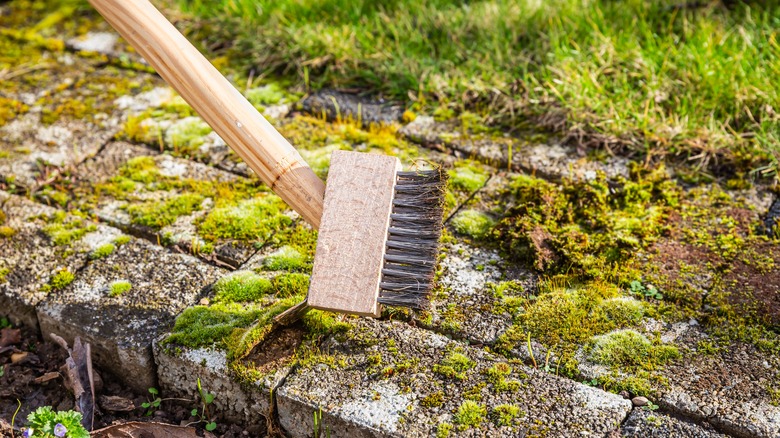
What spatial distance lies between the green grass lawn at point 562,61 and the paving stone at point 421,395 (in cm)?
145

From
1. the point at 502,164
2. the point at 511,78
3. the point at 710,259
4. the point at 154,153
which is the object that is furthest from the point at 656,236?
the point at 154,153

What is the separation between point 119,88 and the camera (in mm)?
4027

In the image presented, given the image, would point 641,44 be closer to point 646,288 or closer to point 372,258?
point 646,288

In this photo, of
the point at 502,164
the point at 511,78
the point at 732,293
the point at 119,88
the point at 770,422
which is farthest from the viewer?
the point at 119,88

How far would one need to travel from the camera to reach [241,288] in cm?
270

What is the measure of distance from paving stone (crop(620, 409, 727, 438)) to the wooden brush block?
2.70ft

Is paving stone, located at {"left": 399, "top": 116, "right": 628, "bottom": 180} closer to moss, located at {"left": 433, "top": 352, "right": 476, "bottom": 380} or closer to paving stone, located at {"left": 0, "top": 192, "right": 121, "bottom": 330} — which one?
moss, located at {"left": 433, "top": 352, "right": 476, "bottom": 380}

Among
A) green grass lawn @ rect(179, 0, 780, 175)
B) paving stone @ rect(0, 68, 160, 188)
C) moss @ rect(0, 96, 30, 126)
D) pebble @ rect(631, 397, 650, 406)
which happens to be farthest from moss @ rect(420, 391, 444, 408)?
moss @ rect(0, 96, 30, 126)

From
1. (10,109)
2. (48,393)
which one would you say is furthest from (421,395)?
(10,109)

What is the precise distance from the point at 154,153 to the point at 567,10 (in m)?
2.39

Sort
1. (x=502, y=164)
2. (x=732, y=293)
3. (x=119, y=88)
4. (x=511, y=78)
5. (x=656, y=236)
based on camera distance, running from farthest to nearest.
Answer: (x=119, y=88)
(x=511, y=78)
(x=502, y=164)
(x=656, y=236)
(x=732, y=293)

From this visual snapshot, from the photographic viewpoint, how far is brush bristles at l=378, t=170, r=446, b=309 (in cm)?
227

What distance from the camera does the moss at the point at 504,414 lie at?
84.4 inches

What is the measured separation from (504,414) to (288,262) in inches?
41.6
